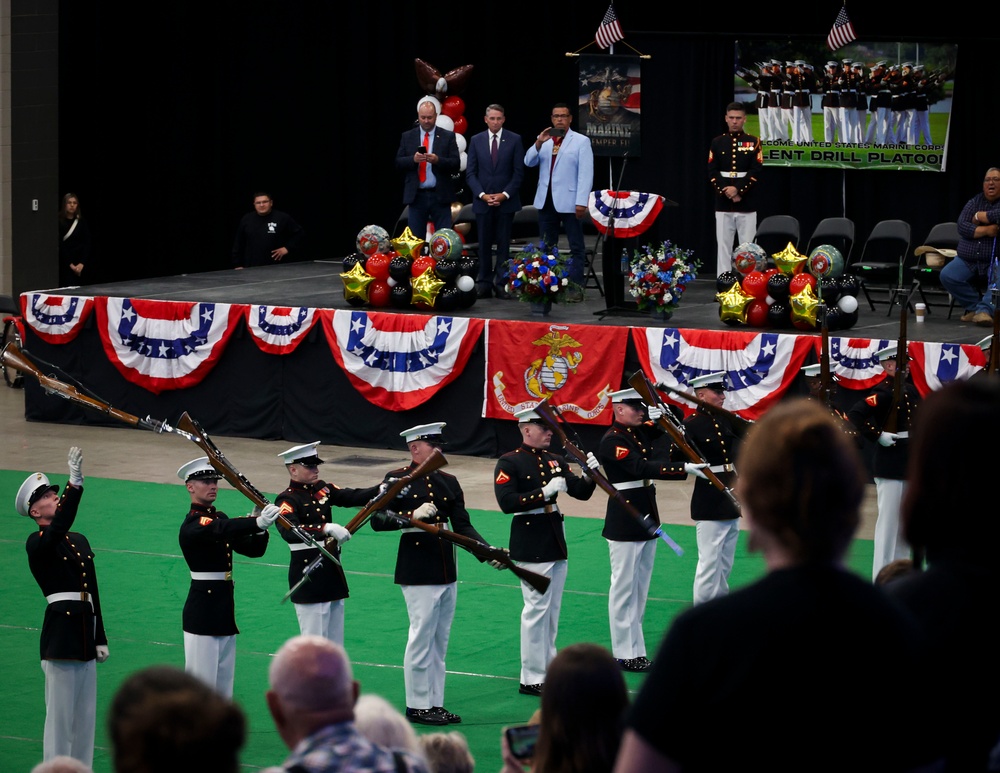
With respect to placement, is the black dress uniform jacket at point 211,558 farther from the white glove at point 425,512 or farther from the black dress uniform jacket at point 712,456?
the black dress uniform jacket at point 712,456

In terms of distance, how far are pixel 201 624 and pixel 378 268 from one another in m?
8.83

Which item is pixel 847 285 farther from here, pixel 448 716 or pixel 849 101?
pixel 448 716

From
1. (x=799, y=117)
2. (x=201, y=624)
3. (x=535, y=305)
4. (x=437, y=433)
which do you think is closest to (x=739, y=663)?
(x=201, y=624)

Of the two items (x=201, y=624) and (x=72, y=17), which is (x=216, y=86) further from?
(x=201, y=624)

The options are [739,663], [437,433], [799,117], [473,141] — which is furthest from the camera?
[799,117]

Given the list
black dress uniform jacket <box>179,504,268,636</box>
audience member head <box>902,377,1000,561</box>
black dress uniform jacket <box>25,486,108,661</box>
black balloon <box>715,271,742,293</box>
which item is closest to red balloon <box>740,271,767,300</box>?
black balloon <box>715,271,742,293</box>

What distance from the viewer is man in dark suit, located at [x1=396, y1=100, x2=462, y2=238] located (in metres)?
17.4

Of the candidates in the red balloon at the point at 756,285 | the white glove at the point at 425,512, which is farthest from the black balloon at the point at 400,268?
the white glove at the point at 425,512

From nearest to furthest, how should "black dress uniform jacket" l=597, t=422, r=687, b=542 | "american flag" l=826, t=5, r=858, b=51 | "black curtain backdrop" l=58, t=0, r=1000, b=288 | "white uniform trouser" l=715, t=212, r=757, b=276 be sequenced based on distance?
"black dress uniform jacket" l=597, t=422, r=687, b=542, "white uniform trouser" l=715, t=212, r=757, b=276, "american flag" l=826, t=5, r=858, b=51, "black curtain backdrop" l=58, t=0, r=1000, b=288

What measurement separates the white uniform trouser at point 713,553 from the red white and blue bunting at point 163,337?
7738 millimetres

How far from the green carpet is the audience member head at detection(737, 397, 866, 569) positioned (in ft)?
19.9

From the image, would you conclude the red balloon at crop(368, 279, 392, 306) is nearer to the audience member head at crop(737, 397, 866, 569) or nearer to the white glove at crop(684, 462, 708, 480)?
the white glove at crop(684, 462, 708, 480)

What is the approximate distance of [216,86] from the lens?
2294 centimetres

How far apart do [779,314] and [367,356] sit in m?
4.41
